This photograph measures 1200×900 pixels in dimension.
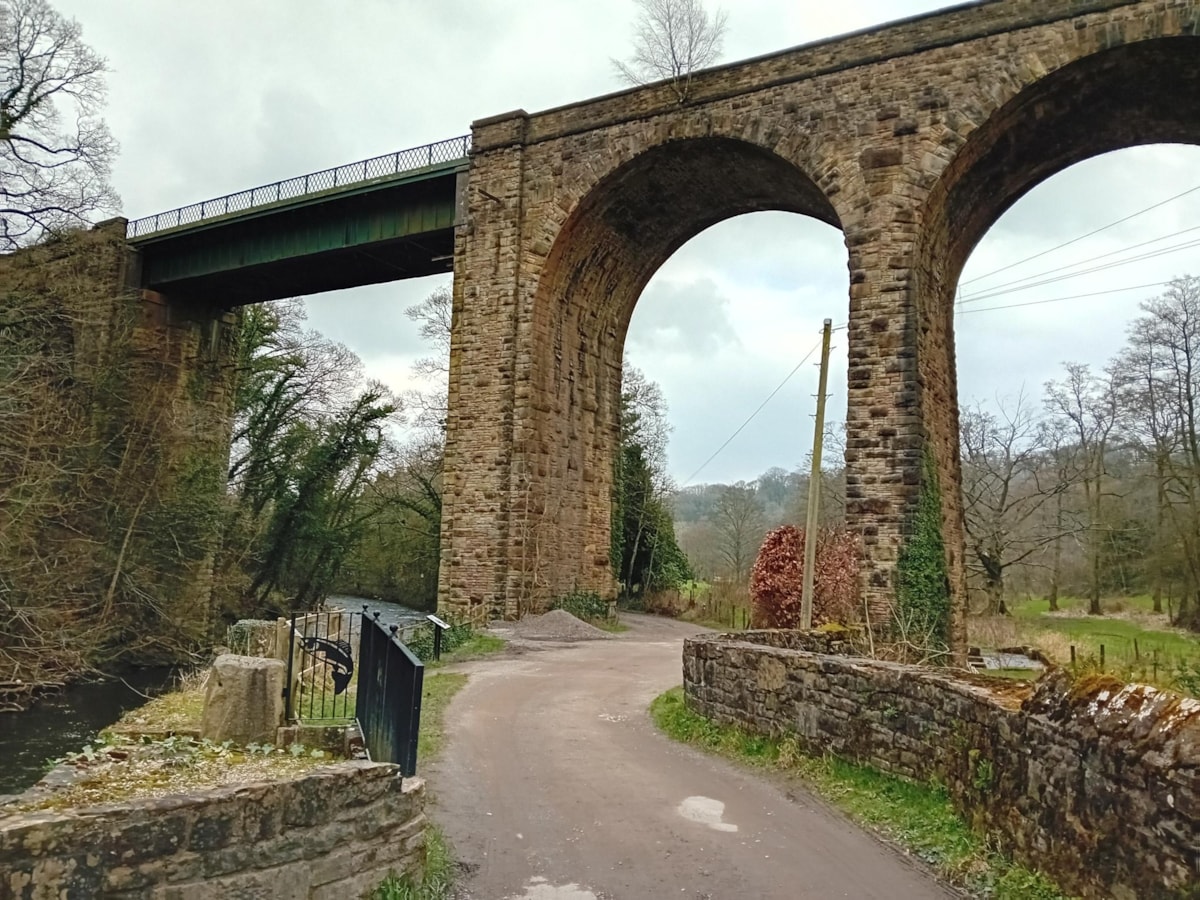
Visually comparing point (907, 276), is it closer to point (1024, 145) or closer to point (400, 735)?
point (1024, 145)

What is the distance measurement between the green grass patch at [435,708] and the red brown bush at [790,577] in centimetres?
886

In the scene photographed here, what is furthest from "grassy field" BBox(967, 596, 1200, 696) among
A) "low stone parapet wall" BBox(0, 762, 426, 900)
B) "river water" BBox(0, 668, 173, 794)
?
"river water" BBox(0, 668, 173, 794)

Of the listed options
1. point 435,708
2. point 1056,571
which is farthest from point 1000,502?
point 435,708

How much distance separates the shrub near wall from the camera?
3.79 m

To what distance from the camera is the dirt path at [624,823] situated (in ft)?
16.7

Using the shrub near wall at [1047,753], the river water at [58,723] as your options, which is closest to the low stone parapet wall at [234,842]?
the shrub near wall at [1047,753]

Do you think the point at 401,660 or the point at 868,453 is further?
the point at 868,453

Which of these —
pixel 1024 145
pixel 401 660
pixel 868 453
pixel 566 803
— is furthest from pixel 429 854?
pixel 1024 145

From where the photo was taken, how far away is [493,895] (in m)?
4.87

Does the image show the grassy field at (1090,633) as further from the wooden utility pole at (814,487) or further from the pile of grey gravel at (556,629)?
the pile of grey gravel at (556,629)

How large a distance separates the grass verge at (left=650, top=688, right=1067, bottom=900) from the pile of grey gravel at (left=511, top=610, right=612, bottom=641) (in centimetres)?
875

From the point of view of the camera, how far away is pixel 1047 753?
470 centimetres

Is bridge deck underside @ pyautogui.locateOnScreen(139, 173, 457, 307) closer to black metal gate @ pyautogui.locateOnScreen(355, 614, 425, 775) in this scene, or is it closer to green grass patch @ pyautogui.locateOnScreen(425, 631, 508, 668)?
green grass patch @ pyautogui.locateOnScreen(425, 631, 508, 668)

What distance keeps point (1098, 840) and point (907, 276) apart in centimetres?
1194
